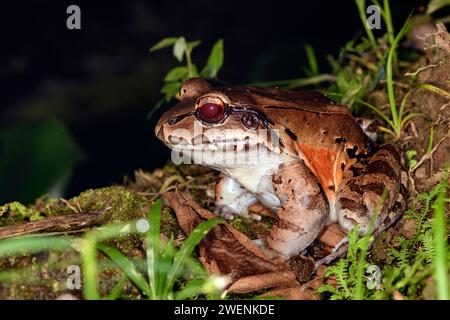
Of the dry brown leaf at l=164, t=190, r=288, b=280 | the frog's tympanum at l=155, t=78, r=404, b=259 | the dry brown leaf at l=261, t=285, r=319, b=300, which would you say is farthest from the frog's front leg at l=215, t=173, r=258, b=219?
the dry brown leaf at l=261, t=285, r=319, b=300

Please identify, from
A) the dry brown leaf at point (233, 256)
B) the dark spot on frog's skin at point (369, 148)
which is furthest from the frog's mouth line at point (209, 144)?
the dark spot on frog's skin at point (369, 148)

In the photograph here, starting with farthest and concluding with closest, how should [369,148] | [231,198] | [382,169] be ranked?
[231,198], [369,148], [382,169]

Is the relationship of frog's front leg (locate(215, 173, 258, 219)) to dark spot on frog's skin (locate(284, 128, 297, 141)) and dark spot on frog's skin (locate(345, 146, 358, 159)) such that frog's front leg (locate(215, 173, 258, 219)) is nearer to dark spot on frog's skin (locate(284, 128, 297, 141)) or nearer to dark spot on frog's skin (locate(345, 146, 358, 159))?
dark spot on frog's skin (locate(284, 128, 297, 141))

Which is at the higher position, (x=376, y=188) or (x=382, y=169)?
(x=382, y=169)

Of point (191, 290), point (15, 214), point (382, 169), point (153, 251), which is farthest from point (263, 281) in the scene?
point (15, 214)

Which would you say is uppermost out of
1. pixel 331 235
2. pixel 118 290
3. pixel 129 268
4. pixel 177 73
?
pixel 177 73

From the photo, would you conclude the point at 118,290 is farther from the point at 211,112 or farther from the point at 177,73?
the point at 177,73

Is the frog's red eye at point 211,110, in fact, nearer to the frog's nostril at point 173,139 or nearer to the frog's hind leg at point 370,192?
the frog's nostril at point 173,139
